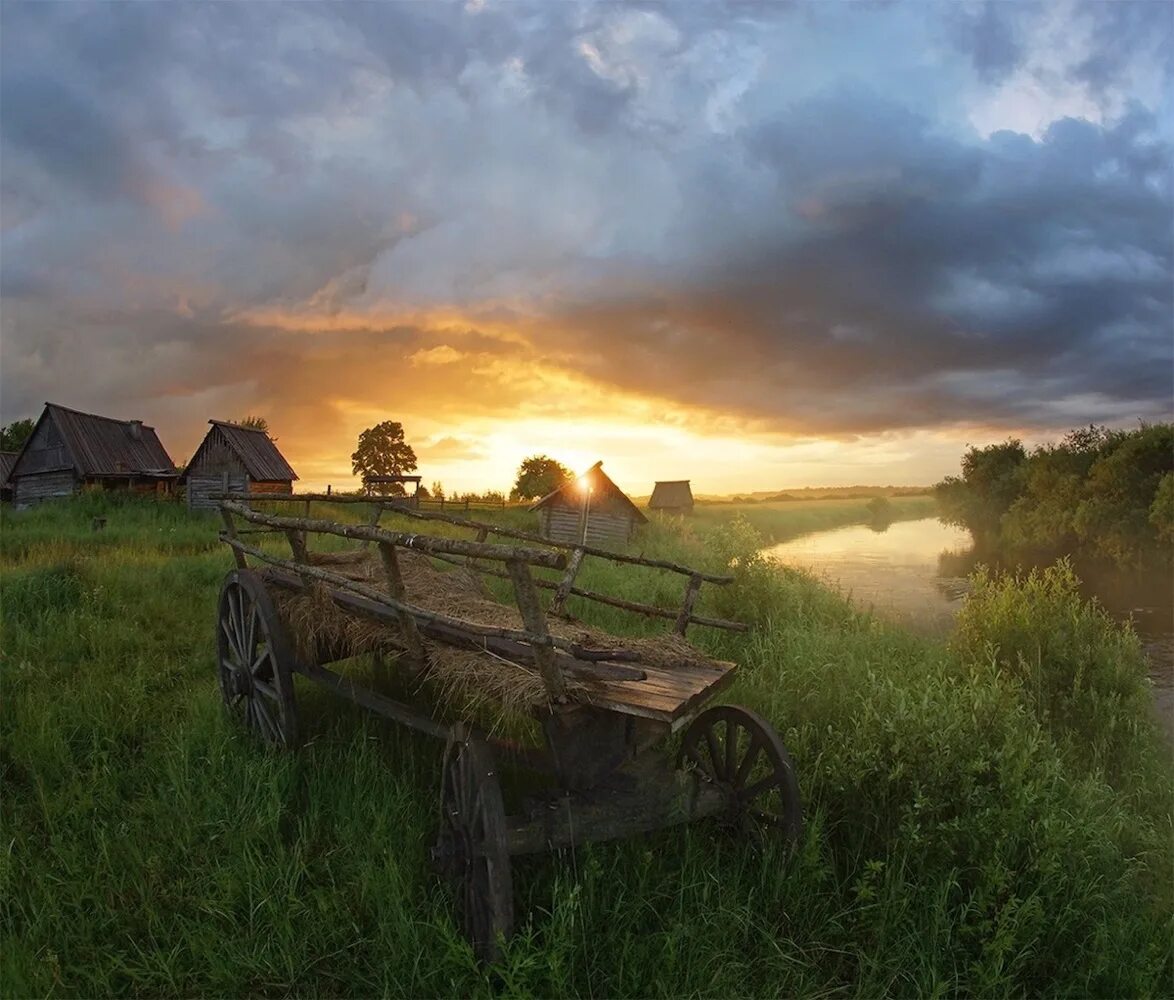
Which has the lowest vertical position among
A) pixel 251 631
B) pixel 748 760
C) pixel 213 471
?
pixel 748 760

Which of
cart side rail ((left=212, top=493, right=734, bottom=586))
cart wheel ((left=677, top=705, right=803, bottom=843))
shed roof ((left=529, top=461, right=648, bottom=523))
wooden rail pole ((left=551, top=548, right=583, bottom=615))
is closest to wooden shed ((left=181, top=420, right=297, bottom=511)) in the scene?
shed roof ((left=529, top=461, right=648, bottom=523))

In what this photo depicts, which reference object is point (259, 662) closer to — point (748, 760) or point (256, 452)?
point (748, 760)

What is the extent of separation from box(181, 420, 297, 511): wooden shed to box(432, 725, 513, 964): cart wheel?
2649cm

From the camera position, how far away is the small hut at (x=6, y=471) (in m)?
32.3

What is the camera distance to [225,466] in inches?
1120

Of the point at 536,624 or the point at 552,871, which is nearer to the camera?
the point at 536,624

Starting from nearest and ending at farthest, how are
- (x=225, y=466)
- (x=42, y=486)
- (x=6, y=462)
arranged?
1. (x=225, y=466)
2. (x=42, y=486)
3. (x=6, y=462)

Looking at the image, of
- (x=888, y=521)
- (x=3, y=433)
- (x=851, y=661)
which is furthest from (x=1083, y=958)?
(x=888, y=521)

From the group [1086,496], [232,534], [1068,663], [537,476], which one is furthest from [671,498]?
[232,534]

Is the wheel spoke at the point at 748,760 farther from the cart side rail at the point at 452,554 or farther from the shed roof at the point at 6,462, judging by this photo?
the shed roof at the point at 6,462

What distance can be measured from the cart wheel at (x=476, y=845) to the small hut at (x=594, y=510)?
20.0 meters

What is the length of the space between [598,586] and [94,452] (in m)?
25.6

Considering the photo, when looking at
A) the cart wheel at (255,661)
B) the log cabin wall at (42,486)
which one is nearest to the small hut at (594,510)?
the cart wheel at (255,661)

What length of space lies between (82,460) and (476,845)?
31099 mm
